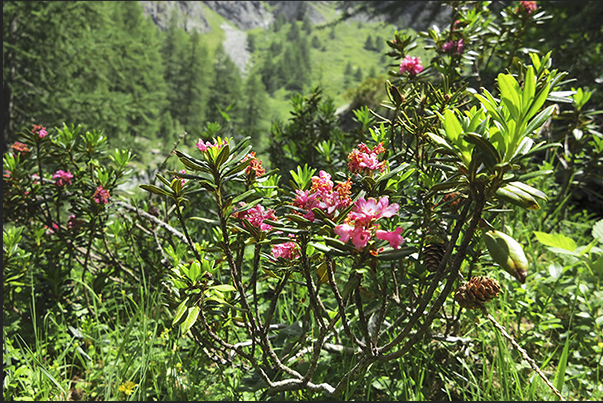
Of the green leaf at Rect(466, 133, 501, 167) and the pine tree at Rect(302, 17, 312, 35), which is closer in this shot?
the green leaf at Rect(466, 133, 501, 167)

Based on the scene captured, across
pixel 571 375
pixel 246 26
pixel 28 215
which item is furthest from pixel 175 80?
pixel 246 26

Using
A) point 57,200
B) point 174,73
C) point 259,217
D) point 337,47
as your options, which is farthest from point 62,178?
point 337,47

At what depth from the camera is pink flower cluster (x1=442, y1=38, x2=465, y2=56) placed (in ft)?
6.47

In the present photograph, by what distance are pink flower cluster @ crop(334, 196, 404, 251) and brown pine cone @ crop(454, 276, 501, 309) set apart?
393mm

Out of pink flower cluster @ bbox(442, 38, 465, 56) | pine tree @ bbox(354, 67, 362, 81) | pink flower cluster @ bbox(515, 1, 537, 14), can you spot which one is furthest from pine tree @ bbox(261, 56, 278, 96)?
pink flower cluster @ bbox(442, 38, 465, 56)

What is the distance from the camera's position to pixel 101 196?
1.71 meters

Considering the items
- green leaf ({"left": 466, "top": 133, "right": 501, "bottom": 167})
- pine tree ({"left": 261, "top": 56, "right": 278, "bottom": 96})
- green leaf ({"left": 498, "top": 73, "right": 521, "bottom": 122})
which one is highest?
green leaf ({"left": 498, "top": 73, "right": 521, "bottom": 122})

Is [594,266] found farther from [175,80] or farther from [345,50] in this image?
[345,50]

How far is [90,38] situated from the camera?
7.61 meters

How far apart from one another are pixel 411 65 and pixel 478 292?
1.28 metres

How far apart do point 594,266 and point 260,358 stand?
1507mm

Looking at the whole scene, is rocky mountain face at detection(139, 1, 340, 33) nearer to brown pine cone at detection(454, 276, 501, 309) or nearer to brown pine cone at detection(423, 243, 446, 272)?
brown pine cone at detection(423, 243, 446, 272)

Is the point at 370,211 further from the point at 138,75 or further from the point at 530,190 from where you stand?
the point at 138,75

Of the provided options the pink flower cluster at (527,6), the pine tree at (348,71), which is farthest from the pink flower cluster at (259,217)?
the pine tree at (348,71)
